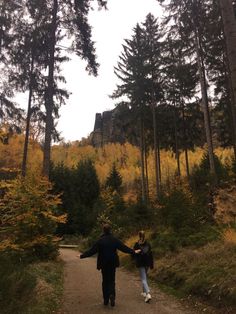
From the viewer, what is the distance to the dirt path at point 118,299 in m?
7.85

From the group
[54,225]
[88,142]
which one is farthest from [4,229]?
[88,142]

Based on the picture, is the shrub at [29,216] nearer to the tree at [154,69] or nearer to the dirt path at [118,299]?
the dirt path at [118,299]

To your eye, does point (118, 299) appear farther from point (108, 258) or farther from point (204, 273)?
point (204, 273)

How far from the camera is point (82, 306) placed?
27.3 ft

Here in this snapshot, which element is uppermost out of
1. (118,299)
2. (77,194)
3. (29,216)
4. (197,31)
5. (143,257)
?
(197,31)

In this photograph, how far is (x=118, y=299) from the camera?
9.05 metres

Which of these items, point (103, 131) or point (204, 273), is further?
point (103, 131)

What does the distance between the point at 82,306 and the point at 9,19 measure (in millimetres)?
15598

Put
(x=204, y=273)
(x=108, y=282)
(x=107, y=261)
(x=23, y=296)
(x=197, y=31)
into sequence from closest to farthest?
(x=23, y=296), (x=108, y=282), (x=107, y=261), (x=204, y=273), (x=197, y=31)

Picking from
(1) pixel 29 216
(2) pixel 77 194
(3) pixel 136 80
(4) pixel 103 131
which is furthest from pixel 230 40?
(4) pixel 103 131

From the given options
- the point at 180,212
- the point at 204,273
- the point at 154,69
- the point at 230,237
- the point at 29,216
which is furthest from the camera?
the point at 154,69

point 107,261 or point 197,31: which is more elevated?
point 197,31

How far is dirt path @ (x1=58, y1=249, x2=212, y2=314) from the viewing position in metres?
7.85

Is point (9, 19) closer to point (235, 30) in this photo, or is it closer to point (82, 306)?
point (235, 30)
